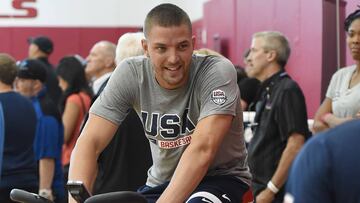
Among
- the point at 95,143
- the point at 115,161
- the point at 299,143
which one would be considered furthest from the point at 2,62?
the point at 95,143

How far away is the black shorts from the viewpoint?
3260 mm

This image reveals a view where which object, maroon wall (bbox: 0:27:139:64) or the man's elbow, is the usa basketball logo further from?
maroon wall (bbox: 0:27:139:64)

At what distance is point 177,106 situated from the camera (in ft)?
11.3

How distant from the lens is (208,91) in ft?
11.2

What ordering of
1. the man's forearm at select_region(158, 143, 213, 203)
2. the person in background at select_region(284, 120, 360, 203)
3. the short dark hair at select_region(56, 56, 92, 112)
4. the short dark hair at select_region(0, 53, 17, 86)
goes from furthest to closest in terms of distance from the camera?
the short dark hair at select_region(56, 56, 92, 112) → the short dark hair at select_region(0, 53, 17, 86) → the man's forearm at select_region(158, 143, 213, 203) → the person in background at select_region(284, 120, 360, 203)

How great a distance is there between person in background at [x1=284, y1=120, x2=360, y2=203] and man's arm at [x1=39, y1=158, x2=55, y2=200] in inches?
206

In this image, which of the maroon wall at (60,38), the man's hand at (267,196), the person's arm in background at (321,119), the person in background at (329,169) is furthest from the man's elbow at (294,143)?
the maroon wall at (60,38)

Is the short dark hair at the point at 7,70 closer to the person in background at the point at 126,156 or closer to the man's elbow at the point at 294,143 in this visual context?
the person in background at the point at 126,156

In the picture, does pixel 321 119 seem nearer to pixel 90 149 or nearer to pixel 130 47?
pixel 130 47

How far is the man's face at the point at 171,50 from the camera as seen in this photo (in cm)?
330

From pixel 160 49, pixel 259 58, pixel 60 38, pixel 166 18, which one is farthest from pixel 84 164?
pixel 60 38

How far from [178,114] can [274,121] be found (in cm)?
229

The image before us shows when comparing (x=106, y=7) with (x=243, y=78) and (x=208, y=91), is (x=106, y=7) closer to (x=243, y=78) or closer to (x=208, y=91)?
(x=243, y=78)

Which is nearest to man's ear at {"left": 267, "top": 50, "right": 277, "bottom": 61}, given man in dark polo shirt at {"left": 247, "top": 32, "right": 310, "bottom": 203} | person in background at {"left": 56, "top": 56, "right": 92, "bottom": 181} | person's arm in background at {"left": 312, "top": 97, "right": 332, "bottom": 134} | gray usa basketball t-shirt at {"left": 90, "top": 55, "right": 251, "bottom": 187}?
man in dark polo shirt at {"left": 247, "top": 32, "right": 310, "bottom": 203}
